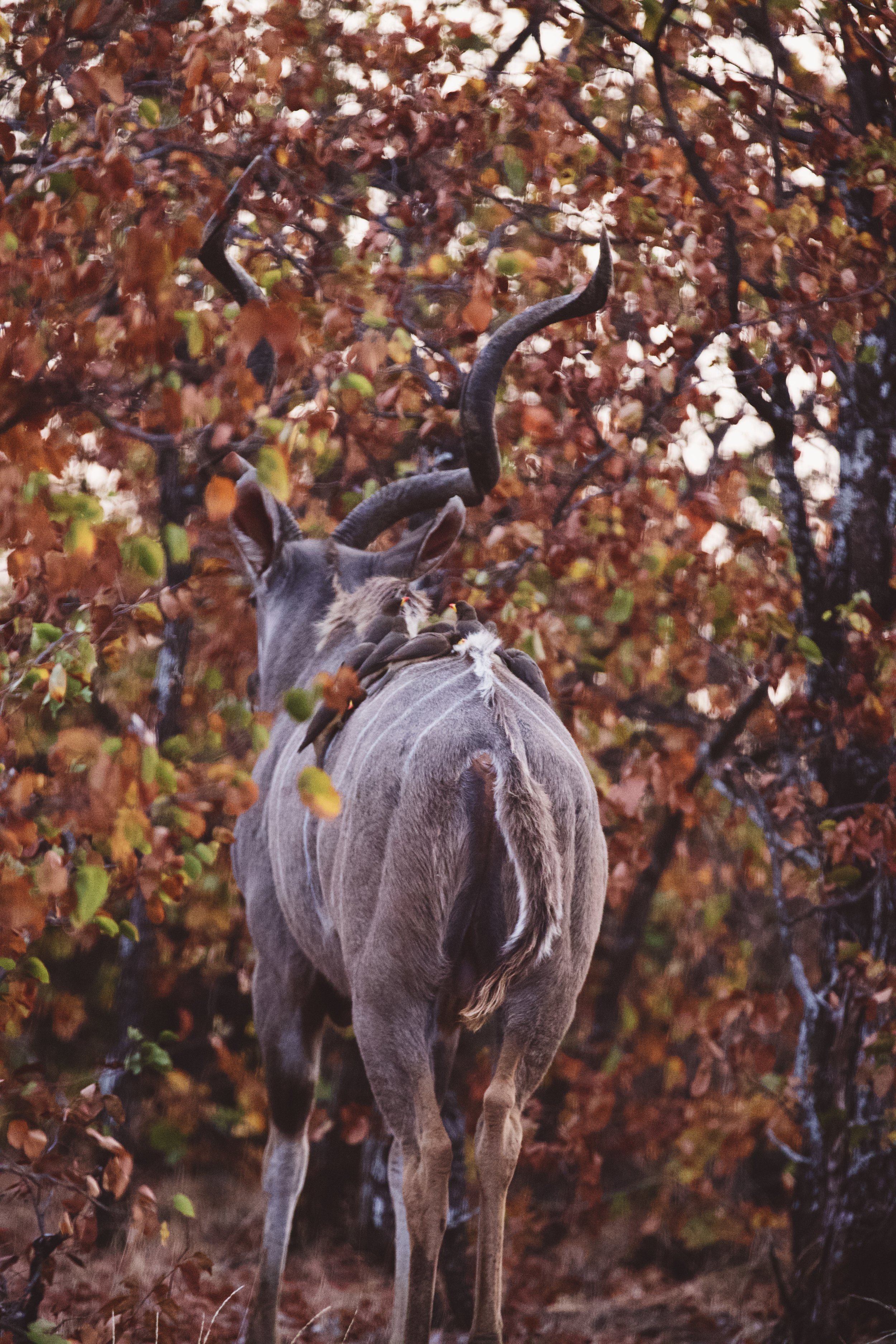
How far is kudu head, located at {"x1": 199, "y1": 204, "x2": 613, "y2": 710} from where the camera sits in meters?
4.50

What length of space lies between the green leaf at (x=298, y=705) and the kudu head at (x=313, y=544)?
7.22 ft

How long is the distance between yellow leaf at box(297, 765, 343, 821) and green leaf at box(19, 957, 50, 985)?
1.37 meters

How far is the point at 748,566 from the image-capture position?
759cm

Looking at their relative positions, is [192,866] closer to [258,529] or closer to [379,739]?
[379,739]

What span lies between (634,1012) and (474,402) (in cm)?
476

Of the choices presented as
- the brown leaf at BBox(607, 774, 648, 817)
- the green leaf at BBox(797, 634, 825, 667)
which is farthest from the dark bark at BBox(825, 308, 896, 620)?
the brown leaf at BBox(607, 774, 648, 817)

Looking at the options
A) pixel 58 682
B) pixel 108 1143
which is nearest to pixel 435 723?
pixel 58 682

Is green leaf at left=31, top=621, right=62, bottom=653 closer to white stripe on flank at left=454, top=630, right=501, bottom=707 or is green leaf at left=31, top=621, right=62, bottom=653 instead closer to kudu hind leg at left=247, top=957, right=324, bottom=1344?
white stripe on flank at left=454, top=630, right=501, bottom=707

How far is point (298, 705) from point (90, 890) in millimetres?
498

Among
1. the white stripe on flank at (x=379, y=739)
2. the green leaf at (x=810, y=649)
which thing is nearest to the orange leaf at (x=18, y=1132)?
the white stripe on flank at (x=379, y=739)

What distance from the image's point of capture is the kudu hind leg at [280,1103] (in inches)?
164

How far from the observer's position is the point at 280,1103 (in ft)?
14.0

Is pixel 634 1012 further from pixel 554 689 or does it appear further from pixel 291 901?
pixel 291 901

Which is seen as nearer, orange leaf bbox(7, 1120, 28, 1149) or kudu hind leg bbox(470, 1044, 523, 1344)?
kudu hind leg bbox(470, 1044, 523, 1344)
